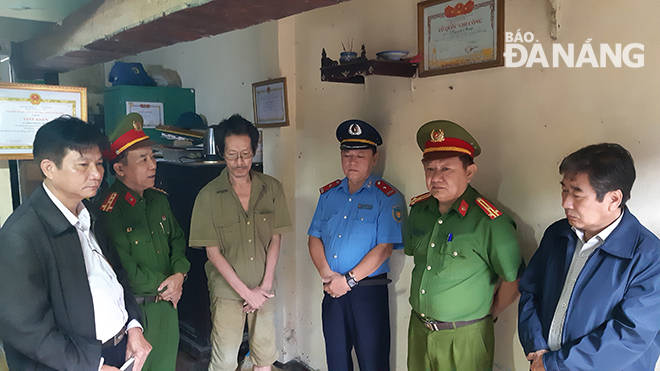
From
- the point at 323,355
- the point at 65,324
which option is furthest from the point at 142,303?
the point at 323,355

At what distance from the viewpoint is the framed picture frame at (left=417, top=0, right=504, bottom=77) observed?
1.89 m

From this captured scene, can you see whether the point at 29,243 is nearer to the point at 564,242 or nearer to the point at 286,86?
the point at 564,242

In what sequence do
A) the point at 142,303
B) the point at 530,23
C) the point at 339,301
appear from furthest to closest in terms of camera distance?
the point at 339,301 → the point at 142,303 → the point at 530,23

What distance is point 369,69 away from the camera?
2.05 metres

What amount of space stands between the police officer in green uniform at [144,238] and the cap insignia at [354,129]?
103 centimetres

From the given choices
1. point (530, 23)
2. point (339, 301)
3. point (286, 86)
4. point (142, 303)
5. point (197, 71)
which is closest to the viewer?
point (530, 23)

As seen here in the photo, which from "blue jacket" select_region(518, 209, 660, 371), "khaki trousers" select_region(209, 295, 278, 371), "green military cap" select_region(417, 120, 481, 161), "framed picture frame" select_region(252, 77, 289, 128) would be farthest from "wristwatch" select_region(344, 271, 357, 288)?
"framed picture frame" select_region(252, 77, 289, 128)

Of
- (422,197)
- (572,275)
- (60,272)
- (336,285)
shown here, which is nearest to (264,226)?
(336,285)

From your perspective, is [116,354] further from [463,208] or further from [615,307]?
[615,307]

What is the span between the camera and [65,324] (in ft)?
4.40

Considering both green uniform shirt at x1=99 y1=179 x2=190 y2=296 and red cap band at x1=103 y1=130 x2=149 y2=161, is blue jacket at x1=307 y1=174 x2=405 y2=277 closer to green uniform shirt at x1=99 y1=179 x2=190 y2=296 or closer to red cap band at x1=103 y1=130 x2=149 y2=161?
green uniform shirt at x1=99 y1=179 x2=190 y2=296

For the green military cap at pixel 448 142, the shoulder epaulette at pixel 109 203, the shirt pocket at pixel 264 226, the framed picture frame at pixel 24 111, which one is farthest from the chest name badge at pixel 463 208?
the framed picture frame at pixel 24 111

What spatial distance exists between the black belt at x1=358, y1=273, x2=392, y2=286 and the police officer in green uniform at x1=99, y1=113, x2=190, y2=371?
0.94m

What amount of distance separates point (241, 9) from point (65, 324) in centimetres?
116
